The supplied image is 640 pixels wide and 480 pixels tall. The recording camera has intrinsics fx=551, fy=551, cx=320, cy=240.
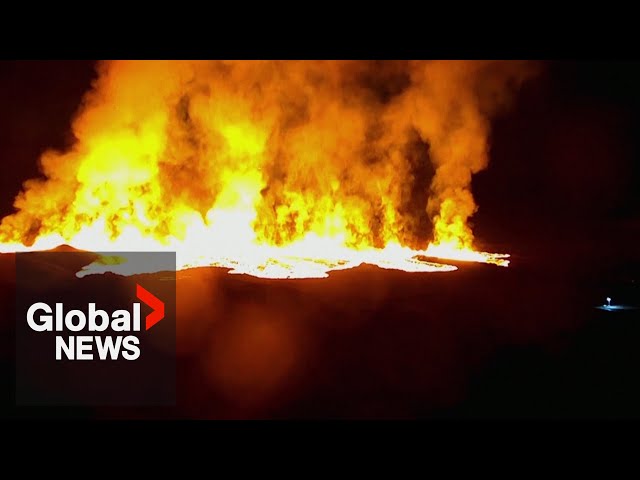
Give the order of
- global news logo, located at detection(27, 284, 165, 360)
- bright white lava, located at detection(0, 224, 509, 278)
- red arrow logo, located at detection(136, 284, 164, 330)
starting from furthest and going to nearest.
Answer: bright white lava, located at detection(0, 224, 509, 278)
red arrow logo, located at detection(136, 284, 164, 330)
global news logo, located at detection(27, 284, 165, 360)

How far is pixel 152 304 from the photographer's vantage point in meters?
4.07

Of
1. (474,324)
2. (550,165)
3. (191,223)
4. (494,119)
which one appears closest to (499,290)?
(474,324)

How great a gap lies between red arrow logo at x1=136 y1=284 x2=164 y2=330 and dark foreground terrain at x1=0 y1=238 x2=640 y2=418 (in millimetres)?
157

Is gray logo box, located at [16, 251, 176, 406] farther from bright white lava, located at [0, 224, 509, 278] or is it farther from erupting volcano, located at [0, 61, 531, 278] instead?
erupting volcano, located at [0, 61, 531, 278]

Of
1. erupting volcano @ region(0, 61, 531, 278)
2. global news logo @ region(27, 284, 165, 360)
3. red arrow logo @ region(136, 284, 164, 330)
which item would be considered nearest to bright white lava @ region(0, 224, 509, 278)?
erupting volcano @ region(0, 61, 531, 278)

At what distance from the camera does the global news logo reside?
12.9 feet

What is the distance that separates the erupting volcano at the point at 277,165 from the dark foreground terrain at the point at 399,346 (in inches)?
9.2

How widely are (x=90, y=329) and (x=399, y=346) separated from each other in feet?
7.42

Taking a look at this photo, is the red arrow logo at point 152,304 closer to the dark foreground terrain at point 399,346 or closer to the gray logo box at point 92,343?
the gray logo box at point 92,343

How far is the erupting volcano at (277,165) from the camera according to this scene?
4301 millimetres

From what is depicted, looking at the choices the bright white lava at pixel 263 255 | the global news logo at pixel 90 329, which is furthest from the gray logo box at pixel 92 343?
the bright white lava at pixel 263 255

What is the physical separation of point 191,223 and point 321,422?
1883 millimetres

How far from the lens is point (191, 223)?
449 centimetres

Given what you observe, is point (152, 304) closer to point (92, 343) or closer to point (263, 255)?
point (92, 343)
